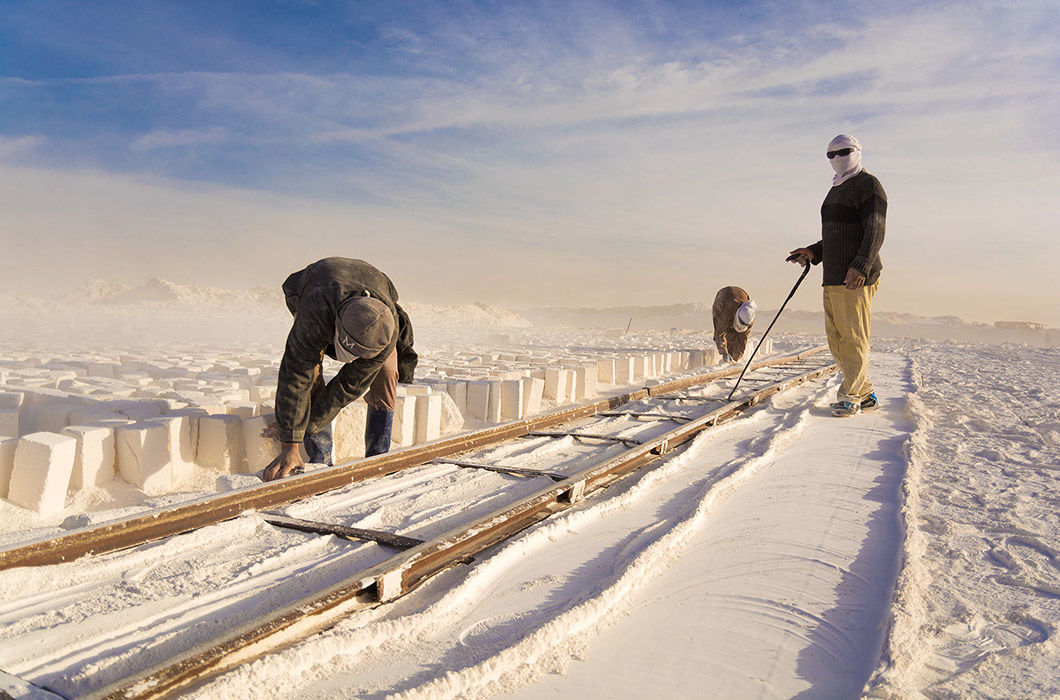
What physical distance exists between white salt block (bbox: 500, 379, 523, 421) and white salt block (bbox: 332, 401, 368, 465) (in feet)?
4.87

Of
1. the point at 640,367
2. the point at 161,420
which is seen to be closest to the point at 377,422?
the point at 161,420

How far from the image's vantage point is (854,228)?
4980mm

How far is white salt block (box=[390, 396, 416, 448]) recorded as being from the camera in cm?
393

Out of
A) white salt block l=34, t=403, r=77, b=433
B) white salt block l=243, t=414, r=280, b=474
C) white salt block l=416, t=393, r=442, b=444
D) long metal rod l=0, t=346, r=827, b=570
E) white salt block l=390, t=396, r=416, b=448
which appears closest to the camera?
long metal rod l=0, t=346, r=827, b=570

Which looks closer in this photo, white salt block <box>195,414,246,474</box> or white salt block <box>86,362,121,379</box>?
white salt block <box>195,414,246,474</box>

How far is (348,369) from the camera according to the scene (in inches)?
114

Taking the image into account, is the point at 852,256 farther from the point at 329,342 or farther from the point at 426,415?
the point at 329,342

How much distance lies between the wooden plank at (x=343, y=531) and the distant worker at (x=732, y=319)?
9944 mm

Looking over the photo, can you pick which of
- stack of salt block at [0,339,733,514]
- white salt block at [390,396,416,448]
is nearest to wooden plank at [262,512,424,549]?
stack of salt block at [0,339,733,514]

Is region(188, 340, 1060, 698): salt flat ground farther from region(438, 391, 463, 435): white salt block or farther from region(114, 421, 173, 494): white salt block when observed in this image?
region(438, 391, 463, 435): white salt block

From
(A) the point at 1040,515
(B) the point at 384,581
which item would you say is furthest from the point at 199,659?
(A) the point at 1040,515

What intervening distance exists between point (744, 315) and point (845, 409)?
21.2 ft

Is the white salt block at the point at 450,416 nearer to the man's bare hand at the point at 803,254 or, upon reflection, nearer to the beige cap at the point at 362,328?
the beige cap at the point at 362,328

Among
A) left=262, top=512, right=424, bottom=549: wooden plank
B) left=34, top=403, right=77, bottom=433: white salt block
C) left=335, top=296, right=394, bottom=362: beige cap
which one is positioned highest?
left=335, top=296, right=394, bottom=362: beige cap
